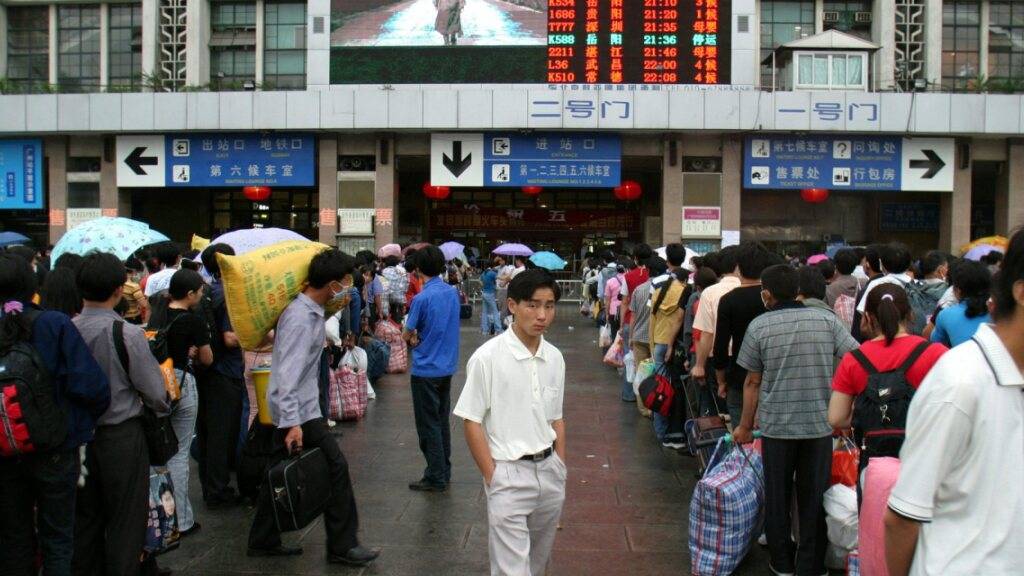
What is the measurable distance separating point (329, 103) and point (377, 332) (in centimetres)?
1230

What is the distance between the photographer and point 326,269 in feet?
16.7

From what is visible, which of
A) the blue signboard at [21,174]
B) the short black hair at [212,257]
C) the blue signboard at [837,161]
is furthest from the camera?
the blue signboard at [21,174]

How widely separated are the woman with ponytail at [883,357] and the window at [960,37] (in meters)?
25.3

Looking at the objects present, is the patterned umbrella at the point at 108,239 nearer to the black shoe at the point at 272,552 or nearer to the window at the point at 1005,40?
the black shoe at the point at 272,552

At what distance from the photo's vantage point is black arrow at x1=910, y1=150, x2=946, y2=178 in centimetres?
2344

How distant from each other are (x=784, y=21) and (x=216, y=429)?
24558mm

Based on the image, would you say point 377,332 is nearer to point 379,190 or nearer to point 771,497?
point 771,497

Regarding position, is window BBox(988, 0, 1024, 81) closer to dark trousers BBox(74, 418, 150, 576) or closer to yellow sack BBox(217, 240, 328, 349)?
yellow sack BBox(217, 240, 328, 349)

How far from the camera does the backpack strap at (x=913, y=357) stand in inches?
167

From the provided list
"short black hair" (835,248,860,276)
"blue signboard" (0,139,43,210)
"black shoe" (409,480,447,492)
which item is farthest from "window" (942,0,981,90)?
"blue signboard" (0,139,43,210)

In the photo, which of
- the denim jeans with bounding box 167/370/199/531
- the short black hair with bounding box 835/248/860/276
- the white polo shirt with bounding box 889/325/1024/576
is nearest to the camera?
the white polo shirt with bounding box 889/325/1024/576

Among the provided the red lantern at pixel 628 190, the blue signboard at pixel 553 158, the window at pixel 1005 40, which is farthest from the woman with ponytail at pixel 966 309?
the window at pixel 1005 40

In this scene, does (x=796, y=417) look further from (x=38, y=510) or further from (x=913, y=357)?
(x=38, y=510)

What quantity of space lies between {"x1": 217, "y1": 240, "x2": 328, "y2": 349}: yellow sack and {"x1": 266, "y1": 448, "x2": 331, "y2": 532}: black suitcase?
0.74 m
